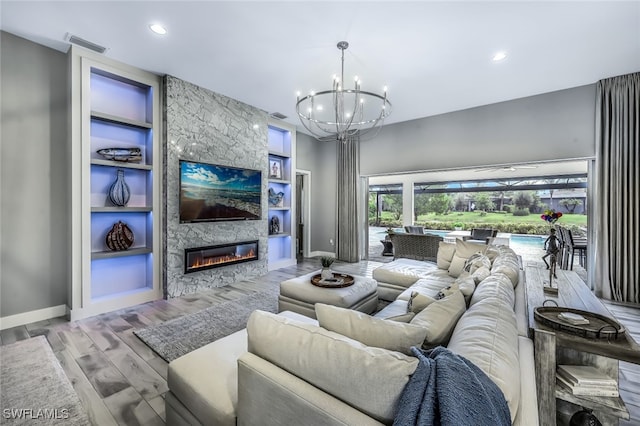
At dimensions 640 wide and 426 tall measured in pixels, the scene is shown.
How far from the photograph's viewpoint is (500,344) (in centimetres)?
112

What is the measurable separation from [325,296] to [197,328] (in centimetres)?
150

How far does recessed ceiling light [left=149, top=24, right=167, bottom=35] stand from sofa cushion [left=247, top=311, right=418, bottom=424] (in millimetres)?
3323

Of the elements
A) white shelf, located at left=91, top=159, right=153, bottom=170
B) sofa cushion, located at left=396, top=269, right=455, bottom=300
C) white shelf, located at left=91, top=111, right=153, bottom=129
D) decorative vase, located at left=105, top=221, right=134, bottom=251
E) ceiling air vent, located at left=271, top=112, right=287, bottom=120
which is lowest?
sofa cushion, located at left=396, top=269, right=455, bottom=300

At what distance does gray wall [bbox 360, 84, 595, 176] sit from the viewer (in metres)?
4.29

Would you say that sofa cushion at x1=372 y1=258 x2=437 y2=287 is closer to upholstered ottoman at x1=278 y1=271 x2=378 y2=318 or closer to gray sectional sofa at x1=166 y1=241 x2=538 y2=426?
upholstered ottoman at x1=278 y1=271 x2=378 y2=318

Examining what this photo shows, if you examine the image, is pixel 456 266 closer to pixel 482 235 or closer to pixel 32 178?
pixel 482 235

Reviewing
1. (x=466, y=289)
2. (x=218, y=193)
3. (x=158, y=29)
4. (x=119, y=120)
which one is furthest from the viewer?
(x=218, y=193)

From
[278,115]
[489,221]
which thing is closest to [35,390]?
[278,115]

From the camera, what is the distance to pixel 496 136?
4926 mm

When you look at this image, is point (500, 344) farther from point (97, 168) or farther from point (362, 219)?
point (362, 219)

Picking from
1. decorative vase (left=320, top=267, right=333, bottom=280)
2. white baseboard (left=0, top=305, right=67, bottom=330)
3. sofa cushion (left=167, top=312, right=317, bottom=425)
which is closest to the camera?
sofa cushion (left=167, top=312, right=317, bottom=425)

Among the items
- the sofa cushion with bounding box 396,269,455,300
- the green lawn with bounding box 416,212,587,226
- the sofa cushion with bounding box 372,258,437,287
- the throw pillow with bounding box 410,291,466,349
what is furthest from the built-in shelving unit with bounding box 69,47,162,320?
the green lawn with bounding box 416,212,587,226

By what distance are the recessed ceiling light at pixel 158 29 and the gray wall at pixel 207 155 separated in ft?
3.52

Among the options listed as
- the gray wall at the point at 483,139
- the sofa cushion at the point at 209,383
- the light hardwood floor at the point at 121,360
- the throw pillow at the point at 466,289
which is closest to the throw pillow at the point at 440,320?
the throw pillow at the point at 466,289
